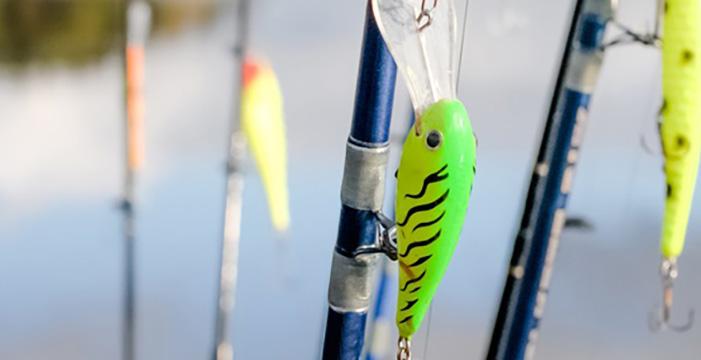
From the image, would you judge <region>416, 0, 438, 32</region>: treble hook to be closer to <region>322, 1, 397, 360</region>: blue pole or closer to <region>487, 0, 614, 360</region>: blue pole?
<region>322, 1, 397, 360</region>: blue pole

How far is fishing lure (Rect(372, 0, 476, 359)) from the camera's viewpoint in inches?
14.4

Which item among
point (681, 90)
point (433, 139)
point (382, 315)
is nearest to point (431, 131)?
point (433, 139)

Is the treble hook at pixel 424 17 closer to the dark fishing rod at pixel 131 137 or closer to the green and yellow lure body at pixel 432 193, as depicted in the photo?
the green and yellow lure body at pixel 432 193

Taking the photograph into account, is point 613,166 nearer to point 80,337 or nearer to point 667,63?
point 667,63

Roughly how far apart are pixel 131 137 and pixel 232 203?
0.16 m

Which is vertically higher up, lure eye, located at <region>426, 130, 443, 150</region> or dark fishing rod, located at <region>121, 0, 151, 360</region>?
lure eye, located at <region>426, 130, 443, 150</region>

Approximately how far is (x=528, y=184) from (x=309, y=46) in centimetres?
60

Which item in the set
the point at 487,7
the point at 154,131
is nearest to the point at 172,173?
the point at 154,131

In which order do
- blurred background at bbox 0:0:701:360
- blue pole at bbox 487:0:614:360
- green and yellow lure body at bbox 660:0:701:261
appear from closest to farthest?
green and yellow lure body at bbox 660:0:701:261 → blue pole at bbox 487:0:614:360 → blurred background at bbox 0:0:701:360

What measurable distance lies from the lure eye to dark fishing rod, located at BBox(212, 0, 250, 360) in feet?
2.19

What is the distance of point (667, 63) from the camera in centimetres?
57

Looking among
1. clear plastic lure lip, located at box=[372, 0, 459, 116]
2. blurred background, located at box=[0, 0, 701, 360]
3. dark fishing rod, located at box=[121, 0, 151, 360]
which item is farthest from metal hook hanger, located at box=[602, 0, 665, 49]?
dark fishing rod, located at box=[121, 0, 151, 360]

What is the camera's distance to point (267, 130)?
106 cm

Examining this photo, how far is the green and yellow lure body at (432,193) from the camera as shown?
14.3 inches
